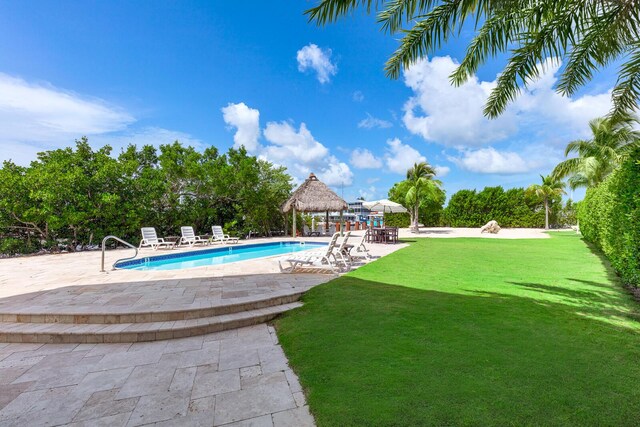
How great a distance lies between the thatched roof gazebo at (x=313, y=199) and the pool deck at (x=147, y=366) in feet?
43.4

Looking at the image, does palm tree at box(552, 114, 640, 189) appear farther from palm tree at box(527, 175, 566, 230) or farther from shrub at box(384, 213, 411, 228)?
shrub at box(384, 213, 411, 228)

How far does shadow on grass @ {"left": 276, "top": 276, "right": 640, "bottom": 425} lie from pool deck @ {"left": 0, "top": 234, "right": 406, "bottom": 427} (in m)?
0.37

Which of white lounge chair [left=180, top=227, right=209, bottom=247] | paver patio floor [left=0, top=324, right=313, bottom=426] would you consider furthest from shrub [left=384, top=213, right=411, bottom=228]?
paver patio floor [left=0, top=324, right=313, bottom=426]

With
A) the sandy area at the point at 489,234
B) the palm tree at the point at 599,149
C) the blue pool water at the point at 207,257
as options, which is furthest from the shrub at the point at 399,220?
the blue pool water at the point at 207,257

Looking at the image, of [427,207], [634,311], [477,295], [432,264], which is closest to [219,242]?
[432,264]

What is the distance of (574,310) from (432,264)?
4.67 m

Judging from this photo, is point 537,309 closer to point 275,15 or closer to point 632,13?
point 632,13

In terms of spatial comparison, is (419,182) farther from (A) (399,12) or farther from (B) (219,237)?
(A) (399,12)

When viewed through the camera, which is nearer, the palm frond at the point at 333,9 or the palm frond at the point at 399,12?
the palm frond at the point at 333,9

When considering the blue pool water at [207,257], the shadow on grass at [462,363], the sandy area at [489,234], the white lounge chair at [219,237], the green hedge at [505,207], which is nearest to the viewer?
the shadow on grass at [462,363]

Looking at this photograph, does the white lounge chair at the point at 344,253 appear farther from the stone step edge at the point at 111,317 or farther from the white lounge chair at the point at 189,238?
the white lounge chair at the point at 189,238

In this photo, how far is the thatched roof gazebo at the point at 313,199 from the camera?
19.5 metres

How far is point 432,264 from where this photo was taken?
9.24 metres

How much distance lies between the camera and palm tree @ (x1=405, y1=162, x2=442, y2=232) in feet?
74.8
